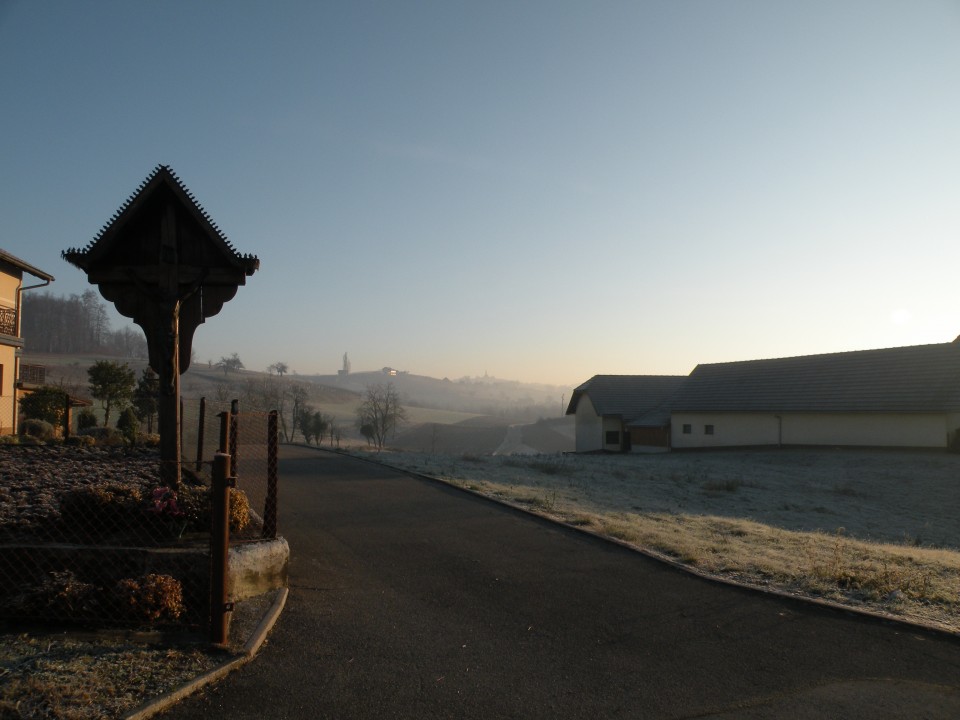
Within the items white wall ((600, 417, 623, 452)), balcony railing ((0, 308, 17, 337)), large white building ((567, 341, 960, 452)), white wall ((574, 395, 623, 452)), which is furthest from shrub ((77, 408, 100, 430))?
white wall ((600, 417, 623, 452))

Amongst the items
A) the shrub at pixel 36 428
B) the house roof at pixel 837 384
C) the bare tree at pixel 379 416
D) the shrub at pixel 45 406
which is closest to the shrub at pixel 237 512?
the shrub at pixel 36 428

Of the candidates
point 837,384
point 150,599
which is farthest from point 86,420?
point 837,384

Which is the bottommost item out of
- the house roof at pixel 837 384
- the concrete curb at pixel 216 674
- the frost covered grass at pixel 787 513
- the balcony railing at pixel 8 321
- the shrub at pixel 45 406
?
the frost covered grass at pixel 787 513

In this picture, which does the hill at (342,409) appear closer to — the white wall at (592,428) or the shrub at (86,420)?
the white wall at (592,428)

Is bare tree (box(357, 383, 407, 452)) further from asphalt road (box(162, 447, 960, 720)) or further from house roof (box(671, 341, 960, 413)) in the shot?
asphalt road (box(162, 447, 960, 720))

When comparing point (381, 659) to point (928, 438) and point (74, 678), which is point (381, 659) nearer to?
point (74, 678)

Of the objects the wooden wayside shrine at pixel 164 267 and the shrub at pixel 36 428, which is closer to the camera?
the wooden wayside shrine at pixel 164 267

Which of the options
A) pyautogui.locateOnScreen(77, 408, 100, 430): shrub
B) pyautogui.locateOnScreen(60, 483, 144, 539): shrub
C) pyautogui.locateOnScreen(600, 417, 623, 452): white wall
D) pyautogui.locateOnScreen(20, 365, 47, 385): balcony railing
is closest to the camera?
pyautogui.locateOnScreen(60, 483, 144, 539): shrub

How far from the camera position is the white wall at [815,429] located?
29953 mm

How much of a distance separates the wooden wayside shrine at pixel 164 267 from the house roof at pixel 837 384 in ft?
103

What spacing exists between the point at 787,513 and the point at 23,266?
27369 mm

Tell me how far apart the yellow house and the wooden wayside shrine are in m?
19.9

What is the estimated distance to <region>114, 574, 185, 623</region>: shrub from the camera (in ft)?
16.1

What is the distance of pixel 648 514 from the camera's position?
1238cm
